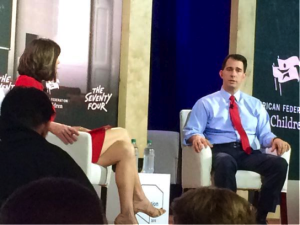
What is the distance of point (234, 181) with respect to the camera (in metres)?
3.62

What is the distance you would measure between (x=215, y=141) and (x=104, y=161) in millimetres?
1035

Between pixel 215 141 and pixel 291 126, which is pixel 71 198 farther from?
pixel 291 126

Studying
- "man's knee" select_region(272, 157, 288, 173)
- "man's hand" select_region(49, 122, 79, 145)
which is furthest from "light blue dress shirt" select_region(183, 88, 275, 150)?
"man's hand" select_region(49, 122, 79, 145)

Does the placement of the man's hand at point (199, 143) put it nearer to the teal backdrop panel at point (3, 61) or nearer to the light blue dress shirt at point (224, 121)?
the light blue dress shirt at point (224, 121)

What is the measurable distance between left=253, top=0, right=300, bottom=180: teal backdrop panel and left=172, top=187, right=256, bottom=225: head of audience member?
4.16 meters

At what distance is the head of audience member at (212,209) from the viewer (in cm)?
95

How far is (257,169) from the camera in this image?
378 centimetres

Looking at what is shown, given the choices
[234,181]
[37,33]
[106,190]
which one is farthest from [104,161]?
[37,33]

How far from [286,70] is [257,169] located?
1677 millimetres

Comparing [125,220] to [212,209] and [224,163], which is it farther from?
[212,209]

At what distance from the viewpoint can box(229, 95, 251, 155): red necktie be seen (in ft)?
13.0

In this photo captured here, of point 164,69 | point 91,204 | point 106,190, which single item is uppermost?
point 164,69

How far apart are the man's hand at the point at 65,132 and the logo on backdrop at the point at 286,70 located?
248cm

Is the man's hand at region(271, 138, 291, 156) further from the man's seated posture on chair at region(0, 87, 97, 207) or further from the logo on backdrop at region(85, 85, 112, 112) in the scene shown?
the man's seated posture on chair at region(0, 87, 97, 207)
